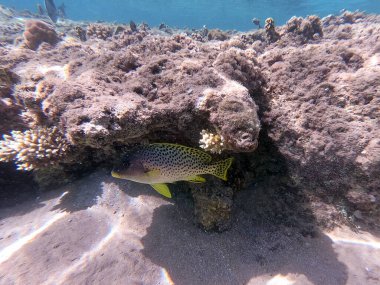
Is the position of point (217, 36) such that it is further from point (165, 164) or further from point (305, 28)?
point (165, 164)

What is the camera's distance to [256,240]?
130 inches

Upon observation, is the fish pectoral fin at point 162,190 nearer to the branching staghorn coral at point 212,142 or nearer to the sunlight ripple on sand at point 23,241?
the branching staghorn coral at point 212,142

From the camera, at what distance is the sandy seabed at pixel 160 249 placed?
283cm

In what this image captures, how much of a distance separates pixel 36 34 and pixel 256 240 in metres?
9.25

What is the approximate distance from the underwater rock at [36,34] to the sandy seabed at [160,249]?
6684 mm

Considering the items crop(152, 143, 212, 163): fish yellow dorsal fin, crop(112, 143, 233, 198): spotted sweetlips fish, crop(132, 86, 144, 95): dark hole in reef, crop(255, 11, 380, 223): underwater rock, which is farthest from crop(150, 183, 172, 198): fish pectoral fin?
crop(255, 11, 380, 223): underwater rock

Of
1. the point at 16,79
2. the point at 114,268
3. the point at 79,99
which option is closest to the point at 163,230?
the point at 114,268

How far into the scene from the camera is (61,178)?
4367 mm

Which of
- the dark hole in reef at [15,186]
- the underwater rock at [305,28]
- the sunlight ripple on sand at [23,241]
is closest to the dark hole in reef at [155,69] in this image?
the sunlight ripple on sand at [23,241]

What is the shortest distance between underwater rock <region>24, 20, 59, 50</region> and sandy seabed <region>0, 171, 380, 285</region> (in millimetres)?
6684

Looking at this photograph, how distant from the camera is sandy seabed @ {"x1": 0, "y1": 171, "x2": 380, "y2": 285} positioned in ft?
9.29

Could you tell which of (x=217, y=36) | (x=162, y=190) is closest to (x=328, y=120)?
(x=162, y=190)

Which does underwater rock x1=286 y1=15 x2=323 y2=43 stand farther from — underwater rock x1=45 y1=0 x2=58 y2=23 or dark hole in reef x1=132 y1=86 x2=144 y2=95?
underwater rock x1=45 y1=0 x2=58 y2=23

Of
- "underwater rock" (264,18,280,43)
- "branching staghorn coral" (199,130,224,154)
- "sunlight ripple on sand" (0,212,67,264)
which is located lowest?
"sunlight ripple on sand" (0,212,67,264)
